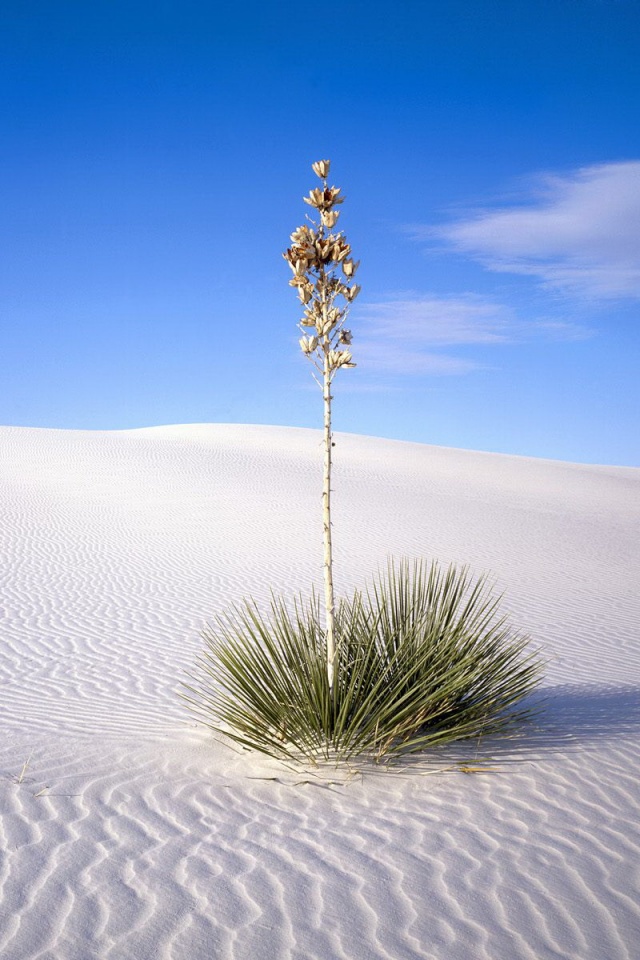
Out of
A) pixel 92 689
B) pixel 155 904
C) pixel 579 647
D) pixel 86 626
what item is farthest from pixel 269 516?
pixel 155 904

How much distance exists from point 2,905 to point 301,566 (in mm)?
13649

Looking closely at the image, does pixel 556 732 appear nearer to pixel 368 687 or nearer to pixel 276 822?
pixel 368 687

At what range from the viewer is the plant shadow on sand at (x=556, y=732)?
4.94 metres

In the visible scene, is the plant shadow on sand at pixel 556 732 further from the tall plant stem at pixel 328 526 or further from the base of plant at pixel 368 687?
the tall plant stem at pixel 328 526

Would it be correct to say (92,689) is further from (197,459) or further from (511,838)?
(197,459)

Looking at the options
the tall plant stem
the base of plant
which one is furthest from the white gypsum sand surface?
the tall plant stem

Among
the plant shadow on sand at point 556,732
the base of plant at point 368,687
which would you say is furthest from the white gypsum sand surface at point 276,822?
the base of plant at point 368,687

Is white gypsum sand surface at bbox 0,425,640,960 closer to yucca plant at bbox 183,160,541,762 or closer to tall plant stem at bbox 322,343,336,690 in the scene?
yucca plant at bbox 183,160,541,762

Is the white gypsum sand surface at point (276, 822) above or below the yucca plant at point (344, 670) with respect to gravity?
below

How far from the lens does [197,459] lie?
35.6 meters

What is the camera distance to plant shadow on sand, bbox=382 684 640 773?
494cm

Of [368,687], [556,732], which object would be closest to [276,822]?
[368,687]

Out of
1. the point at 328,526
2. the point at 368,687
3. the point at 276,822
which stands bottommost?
the point at 276,822

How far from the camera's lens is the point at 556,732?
567 cm
